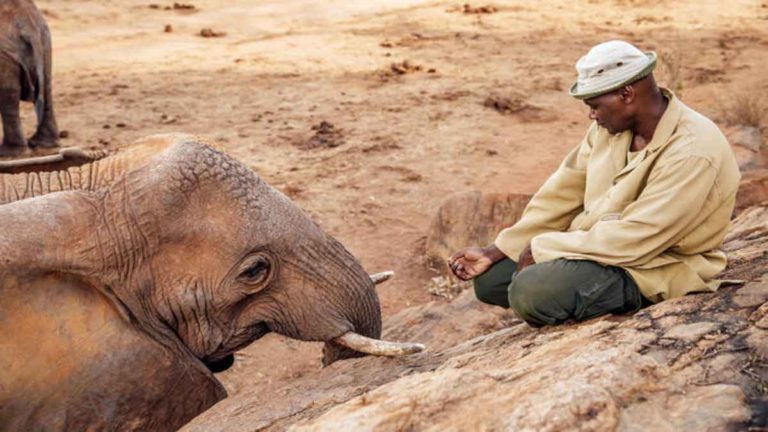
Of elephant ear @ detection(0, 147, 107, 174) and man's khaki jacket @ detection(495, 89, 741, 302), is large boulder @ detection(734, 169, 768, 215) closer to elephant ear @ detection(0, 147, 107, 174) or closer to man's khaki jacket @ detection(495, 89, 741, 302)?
man's khaki jacket @ detection(495, 89, 741, 302)

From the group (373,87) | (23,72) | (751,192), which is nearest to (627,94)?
(751,192)

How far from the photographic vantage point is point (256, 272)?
11.7 ft

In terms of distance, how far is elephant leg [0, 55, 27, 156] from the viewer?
9211 mm

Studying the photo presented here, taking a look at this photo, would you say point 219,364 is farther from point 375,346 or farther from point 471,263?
point 471,263

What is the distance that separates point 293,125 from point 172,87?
216 centimetres

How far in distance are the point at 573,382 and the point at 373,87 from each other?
890 centimetres

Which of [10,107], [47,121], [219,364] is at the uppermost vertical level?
[219,364]

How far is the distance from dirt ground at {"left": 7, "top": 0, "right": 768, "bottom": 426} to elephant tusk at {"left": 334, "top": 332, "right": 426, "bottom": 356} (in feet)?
1.10

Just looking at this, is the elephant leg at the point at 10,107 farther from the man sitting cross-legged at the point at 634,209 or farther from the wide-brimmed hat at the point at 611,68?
the wide-brimmed hat at the point at 611,68

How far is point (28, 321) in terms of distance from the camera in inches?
127

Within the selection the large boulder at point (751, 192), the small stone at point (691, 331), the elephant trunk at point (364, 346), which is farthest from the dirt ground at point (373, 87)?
the large boulder at point (751, 192)

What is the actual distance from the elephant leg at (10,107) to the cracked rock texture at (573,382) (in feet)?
20.8

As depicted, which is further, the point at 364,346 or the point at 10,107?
the point at 10,107

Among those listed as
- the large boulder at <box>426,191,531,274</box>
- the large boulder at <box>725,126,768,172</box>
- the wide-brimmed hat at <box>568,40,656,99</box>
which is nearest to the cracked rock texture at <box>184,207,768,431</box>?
the wide-brimmed hat at <box>568,40,656,99</box>
